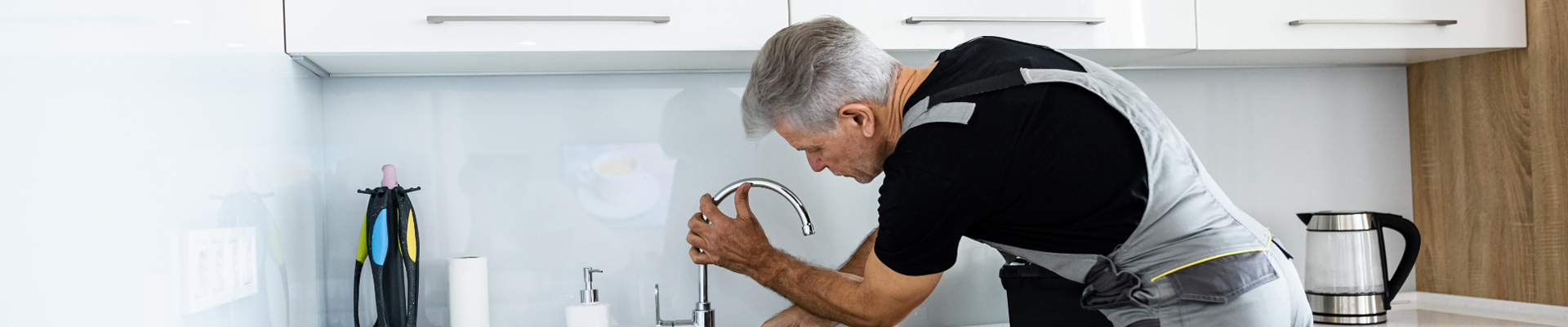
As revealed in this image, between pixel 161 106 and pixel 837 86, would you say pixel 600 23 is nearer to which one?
pixel 837 86

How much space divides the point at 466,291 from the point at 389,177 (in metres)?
0.21

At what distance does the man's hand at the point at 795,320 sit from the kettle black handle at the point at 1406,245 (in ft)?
3.18

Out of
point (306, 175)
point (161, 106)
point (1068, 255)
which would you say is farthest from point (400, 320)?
point (1068, 255)

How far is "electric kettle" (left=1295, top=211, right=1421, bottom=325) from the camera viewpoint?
161 cm

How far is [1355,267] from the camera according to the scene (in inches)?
63.6

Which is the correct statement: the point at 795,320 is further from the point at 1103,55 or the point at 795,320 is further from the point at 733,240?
the point at 1103,55

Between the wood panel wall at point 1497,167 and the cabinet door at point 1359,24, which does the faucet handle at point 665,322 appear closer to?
the cabinet door at point 1359,24

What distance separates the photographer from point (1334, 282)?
5.36 ft

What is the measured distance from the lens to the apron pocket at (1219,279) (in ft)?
3.43

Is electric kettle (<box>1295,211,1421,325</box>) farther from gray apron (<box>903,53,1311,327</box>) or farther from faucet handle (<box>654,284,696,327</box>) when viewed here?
faucet handle (<box>654,284,696,327</box>)

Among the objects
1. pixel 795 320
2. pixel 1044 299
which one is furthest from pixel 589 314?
pixel 1044 299

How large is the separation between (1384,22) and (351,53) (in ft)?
5.16

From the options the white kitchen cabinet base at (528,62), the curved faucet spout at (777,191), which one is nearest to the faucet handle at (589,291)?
the curved faucet spout at (777,191)

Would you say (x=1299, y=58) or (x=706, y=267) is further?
(x=1299, y=58)
